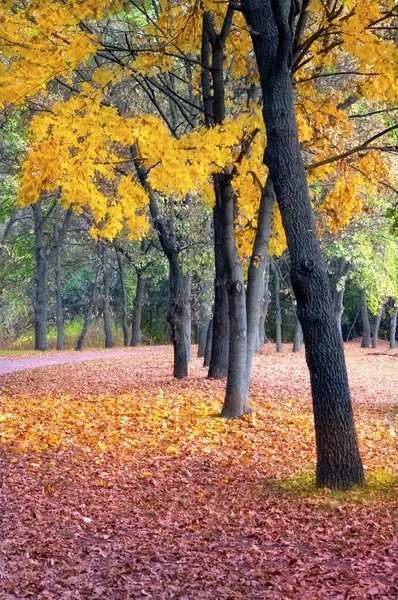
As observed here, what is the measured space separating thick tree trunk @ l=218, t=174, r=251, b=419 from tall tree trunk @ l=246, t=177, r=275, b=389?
0.87 feet

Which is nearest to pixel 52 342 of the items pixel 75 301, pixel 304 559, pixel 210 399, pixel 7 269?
pixel 75 301

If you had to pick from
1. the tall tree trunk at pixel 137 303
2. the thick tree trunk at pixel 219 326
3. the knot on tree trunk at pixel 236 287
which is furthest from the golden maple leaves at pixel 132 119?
the tall tree trunk at pixel 137 303

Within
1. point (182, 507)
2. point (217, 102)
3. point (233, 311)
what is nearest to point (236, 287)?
point (233, 311)

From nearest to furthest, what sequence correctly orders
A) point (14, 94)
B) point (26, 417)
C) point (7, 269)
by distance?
point (14, 94) → point (26, 417) → point (7, 269)

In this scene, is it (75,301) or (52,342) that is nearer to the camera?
(52,342)

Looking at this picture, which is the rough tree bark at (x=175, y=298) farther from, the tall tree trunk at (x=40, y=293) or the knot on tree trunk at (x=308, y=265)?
the tall tree trunk at (x=40, y=293)

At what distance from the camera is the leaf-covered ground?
184 inches

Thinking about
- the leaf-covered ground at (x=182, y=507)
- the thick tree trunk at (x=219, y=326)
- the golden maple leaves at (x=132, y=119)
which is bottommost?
the leaf-covered ground at (x=182, y=507)

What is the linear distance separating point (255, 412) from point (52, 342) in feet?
104

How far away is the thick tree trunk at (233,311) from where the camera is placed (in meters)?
11.3

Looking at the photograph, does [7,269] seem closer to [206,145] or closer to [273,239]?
[273,239]

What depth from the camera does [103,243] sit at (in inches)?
1261

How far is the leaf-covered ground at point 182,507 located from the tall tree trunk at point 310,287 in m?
0.41

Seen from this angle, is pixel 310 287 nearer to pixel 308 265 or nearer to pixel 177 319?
pixel 308 265
